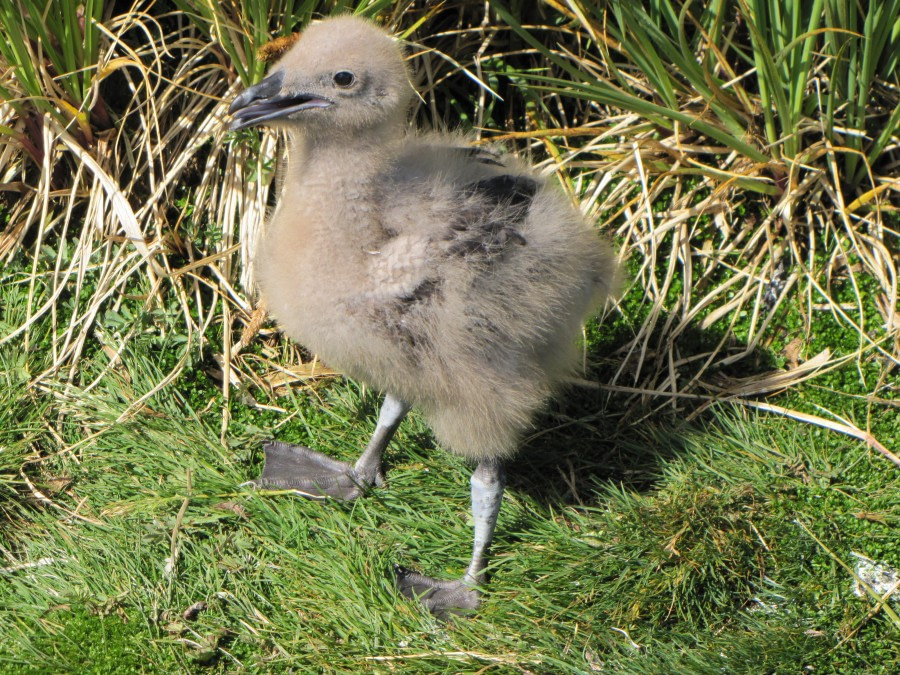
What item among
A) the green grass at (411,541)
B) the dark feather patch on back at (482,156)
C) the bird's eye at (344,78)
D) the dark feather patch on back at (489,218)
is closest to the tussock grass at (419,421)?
the green grass at (411,541)

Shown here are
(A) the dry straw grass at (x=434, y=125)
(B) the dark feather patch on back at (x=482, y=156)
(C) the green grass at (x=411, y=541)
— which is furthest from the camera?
(A) the dry straw grass at (x=434, y=125)

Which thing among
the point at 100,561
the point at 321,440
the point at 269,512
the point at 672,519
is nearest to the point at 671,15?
the point at 672,519

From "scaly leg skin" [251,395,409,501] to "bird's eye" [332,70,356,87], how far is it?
1280 mm

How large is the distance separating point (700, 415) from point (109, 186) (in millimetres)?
2721

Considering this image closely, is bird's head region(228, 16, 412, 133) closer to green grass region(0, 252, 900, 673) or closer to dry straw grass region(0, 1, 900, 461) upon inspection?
dry straw grass region(0, 1, 900, 461)

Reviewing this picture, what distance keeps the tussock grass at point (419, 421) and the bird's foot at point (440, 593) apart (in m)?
0.06

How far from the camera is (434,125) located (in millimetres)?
4449

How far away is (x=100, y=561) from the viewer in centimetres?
357

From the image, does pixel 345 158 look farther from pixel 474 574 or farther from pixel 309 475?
pixel 474 574

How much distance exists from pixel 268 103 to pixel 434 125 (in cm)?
158

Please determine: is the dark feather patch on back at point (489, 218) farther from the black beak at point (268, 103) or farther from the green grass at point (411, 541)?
the green grass at point (411, 541)

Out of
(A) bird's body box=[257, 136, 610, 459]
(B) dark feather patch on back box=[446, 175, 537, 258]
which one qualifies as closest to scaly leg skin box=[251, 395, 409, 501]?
(A) bird's body box=[257, 136, 610, 459]

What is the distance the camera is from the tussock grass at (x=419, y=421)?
10.9 ft

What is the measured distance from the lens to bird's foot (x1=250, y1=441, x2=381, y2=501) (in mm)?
3789
